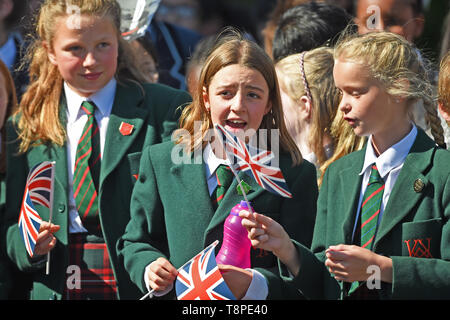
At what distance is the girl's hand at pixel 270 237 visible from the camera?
136 inches

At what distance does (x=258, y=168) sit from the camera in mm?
3648

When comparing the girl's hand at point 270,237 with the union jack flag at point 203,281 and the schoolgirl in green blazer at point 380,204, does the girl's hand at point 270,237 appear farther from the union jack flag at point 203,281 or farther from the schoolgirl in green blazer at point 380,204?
the union jack flag at point 203,281

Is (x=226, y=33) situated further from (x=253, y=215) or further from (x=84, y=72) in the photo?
(x=253, y=215)

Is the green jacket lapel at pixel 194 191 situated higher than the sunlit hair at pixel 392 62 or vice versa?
the sunlit hair at pixel 392 62

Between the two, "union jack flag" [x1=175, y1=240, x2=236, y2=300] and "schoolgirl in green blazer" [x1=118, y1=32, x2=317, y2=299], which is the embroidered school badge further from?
Result: "union jack flag" [x1=175, y1=240, x2=236, y2=300]

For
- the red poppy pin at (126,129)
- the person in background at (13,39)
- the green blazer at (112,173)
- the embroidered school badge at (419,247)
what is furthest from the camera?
the person in background at (13,39)

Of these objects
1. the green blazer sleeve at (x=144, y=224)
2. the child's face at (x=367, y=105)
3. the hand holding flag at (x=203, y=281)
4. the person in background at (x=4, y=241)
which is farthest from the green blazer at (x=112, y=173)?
the child's face at (x=367, y=105)

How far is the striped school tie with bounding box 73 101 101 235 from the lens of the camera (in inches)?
171

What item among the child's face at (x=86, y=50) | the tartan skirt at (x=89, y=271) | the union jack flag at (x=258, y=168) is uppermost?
the child's face at (x=86, y=50)

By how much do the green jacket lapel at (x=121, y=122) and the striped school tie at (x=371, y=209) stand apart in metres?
1.32

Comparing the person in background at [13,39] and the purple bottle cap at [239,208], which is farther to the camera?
the person in background at [13,39]

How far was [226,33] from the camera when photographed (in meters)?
4.40

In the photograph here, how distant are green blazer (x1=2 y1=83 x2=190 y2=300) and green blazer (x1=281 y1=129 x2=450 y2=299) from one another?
1.04 metres

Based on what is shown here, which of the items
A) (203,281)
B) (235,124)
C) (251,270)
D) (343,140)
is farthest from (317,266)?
(343,140)
